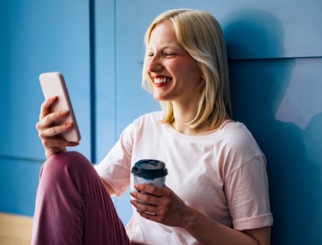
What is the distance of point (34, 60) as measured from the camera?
1656mm

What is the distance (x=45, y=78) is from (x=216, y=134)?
45 centimetres

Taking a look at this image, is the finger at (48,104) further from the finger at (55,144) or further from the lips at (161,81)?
the lips at (161,81)

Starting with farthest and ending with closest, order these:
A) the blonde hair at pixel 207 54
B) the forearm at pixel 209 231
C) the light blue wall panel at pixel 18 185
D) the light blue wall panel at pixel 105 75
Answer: the light blue wall panel at pixel 18 185 < the light blue wall panel at pixel 105 75 < the blonde hair at pixel 207 54 < the forearm at pixel 209 231

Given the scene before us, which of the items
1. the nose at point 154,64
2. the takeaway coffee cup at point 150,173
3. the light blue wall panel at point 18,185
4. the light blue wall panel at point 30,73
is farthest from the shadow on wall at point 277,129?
the light blue wall panel at point 18,185

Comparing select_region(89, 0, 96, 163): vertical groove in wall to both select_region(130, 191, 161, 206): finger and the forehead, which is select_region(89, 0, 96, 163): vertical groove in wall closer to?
the forehead

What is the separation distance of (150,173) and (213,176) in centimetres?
25

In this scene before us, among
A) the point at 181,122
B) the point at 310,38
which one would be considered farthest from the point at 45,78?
the point at 310,38

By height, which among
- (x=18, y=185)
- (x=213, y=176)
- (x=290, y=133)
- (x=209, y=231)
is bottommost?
(x=18, y=185)

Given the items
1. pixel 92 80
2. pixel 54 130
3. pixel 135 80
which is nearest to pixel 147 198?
pixel 54 130

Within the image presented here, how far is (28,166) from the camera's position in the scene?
171 cm

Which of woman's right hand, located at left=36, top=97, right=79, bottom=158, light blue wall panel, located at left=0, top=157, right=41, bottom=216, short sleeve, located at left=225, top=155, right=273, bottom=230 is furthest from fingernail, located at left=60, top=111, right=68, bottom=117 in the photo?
light blue wall panel, located at left=0, top=157, right=41, bottom=216

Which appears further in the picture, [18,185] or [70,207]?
[18,185]

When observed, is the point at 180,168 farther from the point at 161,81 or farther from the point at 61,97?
the point at 61,97

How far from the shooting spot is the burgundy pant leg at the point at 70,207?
988 millimetres
